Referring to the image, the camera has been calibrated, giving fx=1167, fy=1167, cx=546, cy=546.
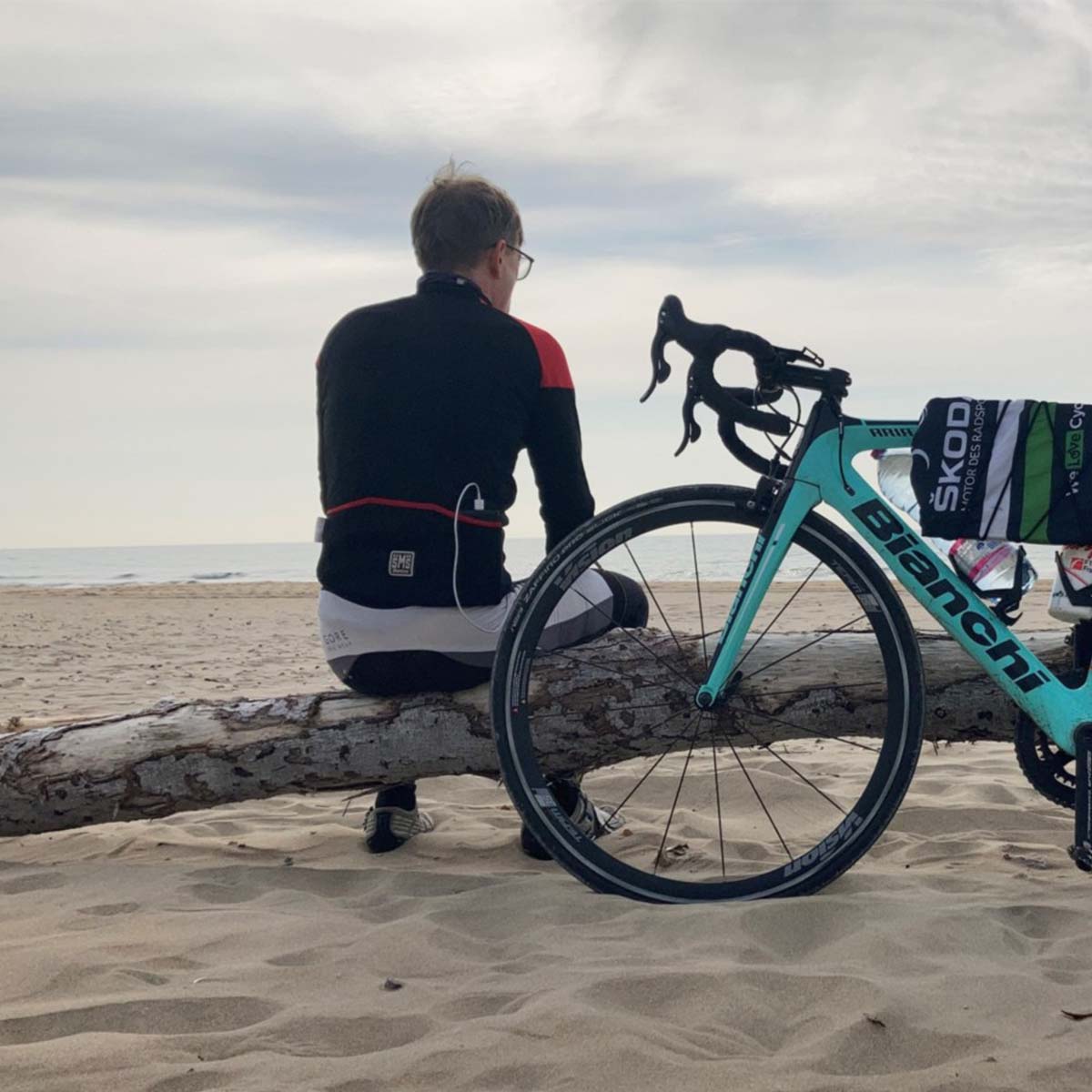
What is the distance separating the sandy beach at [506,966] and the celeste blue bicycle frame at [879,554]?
0.55 metres

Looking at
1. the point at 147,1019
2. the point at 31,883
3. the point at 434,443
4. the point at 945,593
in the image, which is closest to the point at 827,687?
the point at 945,593

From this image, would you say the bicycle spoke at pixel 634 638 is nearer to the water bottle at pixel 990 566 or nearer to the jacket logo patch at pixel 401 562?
the jacket logo patch at pixel 401 562

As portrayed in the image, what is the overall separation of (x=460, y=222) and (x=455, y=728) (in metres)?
1.55

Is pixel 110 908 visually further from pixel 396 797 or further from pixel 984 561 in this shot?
pixel 984 561

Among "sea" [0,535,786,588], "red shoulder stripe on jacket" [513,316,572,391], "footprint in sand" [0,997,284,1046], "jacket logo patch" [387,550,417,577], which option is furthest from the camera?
"sea" [0,535,786,588]

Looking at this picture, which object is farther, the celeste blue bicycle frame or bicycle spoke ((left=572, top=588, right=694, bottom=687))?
bicycle spoke ((left=572, top=588, right=694, bottom=687))

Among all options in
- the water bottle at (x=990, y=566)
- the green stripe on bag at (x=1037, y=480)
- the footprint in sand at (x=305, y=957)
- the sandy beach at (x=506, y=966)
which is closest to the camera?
the sandy beach at (x=506, y=966)

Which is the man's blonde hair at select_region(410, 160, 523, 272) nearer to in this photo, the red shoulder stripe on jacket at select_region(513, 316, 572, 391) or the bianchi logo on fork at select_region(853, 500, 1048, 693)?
the red shoulder stripe on jacket at select_region(513, 316, 572, 391)

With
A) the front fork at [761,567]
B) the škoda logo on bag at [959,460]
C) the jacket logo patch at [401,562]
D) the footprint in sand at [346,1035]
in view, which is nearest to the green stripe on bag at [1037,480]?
the škoda logo on bag at [959,460]

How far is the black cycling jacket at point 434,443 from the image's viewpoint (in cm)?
342

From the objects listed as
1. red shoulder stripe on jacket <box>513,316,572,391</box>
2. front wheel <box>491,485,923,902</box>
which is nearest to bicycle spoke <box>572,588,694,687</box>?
front wheel <box>491,485,923,902</box>

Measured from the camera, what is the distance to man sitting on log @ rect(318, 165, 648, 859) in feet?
11.2

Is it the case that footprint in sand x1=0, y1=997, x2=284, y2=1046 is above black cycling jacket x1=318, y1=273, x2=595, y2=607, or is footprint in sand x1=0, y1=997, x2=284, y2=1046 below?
below

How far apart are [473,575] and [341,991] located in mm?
1332
